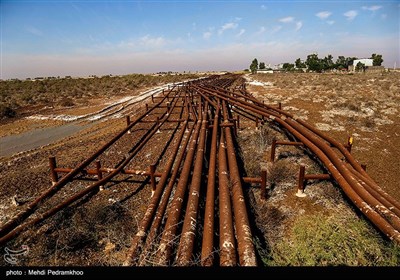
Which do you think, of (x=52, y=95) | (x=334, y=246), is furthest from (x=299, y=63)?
(x=334, y=246)

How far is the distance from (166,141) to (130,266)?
8792mm

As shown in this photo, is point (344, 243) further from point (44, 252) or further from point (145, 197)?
point (44, 252)

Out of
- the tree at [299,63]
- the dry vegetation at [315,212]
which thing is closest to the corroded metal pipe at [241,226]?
the dry vegetation at [315,212]

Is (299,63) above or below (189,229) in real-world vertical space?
above

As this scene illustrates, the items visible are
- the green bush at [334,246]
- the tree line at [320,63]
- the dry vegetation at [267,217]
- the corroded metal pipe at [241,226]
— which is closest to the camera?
the corroded metal pipe at [241,226]

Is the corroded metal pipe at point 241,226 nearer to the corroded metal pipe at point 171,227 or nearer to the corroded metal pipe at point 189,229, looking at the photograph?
the corroded metal pipe at point 189,229

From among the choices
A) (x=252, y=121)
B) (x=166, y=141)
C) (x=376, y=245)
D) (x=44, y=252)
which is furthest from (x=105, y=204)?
(x=252, y=121)

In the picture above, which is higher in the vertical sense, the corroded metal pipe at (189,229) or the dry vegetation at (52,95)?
the dry vegetation at (52,95)

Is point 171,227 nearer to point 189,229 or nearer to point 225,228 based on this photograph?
point 189,229

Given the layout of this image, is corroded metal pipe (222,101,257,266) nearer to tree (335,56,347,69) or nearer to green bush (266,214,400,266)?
green bush (266,214,400,266)

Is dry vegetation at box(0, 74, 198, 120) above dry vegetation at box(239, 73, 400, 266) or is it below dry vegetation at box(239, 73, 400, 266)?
above

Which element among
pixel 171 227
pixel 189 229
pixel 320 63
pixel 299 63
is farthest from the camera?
pixel 299 63

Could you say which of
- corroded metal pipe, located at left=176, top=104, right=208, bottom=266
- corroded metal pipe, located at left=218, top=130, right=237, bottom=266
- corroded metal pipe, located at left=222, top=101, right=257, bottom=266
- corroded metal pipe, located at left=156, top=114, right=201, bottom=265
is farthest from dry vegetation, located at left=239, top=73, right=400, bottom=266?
corroded metal pipe, located at left=156, top=114, right=201, bottom=265

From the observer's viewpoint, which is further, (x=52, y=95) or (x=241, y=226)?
(x=52, y=95)
